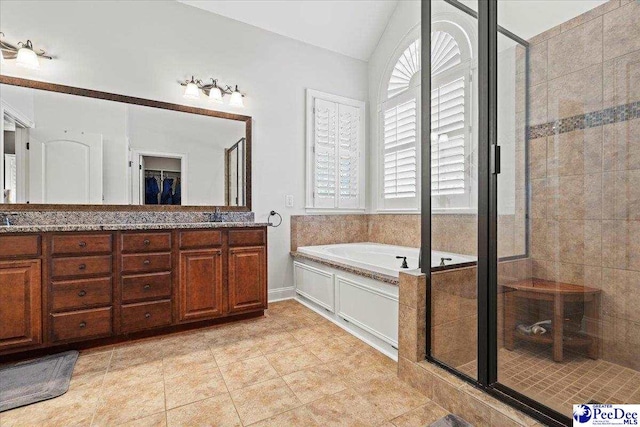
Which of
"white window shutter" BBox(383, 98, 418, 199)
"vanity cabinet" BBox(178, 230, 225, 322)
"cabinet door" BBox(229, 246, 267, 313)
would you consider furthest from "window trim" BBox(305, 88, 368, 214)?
"vanity cabinet" BBox(178, 230, 225, 322)

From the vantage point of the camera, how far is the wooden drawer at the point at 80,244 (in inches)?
83.7

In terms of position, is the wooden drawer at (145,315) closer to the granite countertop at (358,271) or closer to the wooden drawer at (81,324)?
the wooden drawer at (81,324)

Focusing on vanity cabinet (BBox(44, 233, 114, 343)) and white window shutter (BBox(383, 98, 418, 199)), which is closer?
vanity cabinet (BBox(44, 233, 114, 343))

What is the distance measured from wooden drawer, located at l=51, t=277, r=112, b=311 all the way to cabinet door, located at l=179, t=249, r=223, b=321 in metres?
0.51

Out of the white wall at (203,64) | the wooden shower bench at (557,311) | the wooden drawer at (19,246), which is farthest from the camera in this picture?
the white wall at (203,64)

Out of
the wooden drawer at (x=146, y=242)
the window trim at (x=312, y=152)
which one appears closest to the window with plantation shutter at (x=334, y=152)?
the window trim at (x=312, y=152)

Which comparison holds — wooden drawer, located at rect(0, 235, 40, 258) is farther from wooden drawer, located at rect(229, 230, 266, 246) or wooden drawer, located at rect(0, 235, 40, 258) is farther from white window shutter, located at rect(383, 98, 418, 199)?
white window shutter, located at rect(383, 98, 418, 199)

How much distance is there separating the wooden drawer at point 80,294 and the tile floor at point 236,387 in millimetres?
351

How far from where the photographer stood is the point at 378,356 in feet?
7.13

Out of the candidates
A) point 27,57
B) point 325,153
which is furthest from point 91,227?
point 325,153

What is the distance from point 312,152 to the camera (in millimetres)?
3674

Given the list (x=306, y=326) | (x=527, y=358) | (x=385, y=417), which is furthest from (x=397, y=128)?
(x=385, y=417)

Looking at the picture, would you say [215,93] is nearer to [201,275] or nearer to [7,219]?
[201,275]

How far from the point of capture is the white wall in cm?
260
